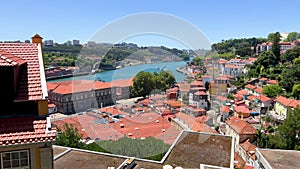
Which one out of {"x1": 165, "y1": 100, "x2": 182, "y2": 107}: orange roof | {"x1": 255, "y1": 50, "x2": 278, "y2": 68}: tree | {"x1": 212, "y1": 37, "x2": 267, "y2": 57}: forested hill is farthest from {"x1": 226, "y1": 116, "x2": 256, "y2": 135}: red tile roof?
{"x1": 212, "y1": 37, "x2": 267, "y2": 57}: forested hill

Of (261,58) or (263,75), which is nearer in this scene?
(263,75)

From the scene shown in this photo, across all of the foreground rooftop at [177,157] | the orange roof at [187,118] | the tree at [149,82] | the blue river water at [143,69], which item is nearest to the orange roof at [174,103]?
the orange roof at [187,118]

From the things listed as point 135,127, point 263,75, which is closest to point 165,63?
point 135,127

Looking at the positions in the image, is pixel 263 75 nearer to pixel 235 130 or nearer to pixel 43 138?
pixel 235 130

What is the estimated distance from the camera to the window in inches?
77.0

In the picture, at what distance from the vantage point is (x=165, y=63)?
6484 mm

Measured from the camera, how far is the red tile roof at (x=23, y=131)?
75.1 inches

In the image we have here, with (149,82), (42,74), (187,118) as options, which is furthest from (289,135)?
(42,74)

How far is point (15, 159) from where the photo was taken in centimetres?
200

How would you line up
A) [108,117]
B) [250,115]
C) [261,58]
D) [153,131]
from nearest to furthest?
[153,131] < [108,117] < [250,115] < [261,58]

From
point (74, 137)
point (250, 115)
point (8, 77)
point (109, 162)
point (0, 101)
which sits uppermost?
point (8, 77)

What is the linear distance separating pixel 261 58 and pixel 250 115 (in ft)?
48.1

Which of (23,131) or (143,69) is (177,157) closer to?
(143,69)

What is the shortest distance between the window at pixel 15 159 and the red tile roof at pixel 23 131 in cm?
14
